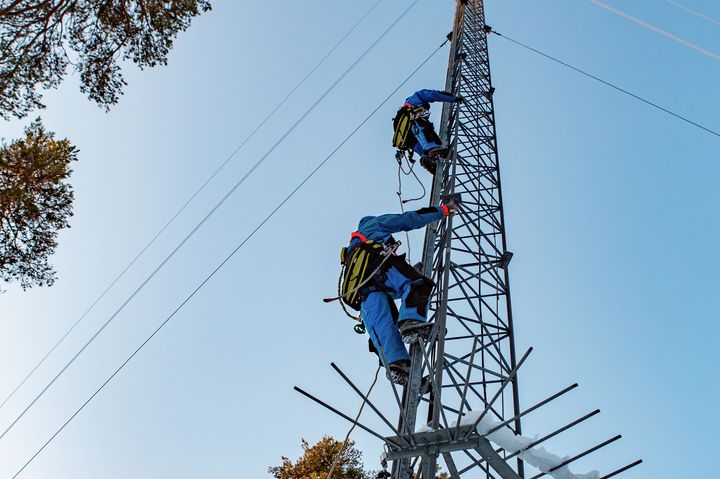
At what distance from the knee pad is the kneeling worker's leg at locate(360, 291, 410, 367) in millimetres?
251

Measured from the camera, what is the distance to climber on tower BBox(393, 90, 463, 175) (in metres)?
7.28

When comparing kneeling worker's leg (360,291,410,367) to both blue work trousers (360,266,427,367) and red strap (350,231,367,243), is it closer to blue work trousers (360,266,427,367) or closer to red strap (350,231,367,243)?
blue work trousers (360,266,427,367)

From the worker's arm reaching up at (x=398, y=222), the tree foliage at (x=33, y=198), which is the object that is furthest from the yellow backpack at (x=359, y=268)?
the tree foliage at (x=33, y=198)

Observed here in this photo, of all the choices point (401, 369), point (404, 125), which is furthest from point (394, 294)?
point (404, 125)

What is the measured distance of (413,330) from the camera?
15.3 ft

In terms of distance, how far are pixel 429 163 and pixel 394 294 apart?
2.81m

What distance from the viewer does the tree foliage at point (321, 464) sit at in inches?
650

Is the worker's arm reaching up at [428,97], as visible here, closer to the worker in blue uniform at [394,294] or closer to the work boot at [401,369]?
the worker in blue uniform at [394,294]

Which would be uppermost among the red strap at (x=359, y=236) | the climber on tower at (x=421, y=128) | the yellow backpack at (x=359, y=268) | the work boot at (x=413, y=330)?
the climber on tower at (x=421, y=128)

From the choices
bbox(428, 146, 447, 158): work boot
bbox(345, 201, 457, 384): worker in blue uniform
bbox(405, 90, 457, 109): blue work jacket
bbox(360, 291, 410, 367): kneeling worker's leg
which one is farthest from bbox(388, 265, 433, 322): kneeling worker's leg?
bbox(405, 90, 457, 109): blue work jacket

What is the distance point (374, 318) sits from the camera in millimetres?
4934

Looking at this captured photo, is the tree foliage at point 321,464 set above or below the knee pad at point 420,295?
above

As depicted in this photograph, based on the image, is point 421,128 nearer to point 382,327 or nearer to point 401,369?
point 382,327

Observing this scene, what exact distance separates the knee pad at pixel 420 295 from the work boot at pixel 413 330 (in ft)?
0.42
